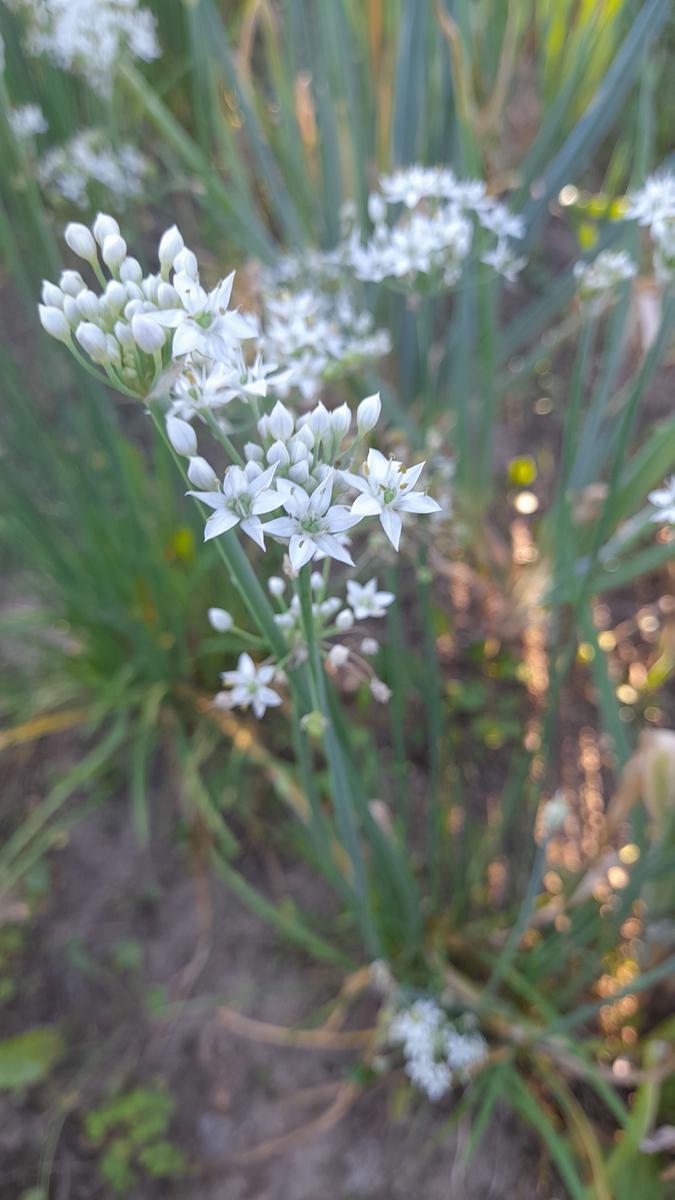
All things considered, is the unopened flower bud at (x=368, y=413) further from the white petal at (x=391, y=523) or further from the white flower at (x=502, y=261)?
the white flower at (x=502, y=261)

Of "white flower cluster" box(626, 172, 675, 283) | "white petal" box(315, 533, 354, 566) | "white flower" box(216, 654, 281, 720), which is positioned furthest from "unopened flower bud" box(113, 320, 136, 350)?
"white flower cluster" box(626, 172, 675, 283)

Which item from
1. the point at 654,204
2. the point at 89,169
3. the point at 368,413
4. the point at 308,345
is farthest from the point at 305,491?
the point at 89,169

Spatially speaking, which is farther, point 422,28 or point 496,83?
point 496,83

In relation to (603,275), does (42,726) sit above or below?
below

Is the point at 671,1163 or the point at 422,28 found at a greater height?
the point at 422,28

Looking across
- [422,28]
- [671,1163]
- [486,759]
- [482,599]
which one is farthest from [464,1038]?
[422,28]

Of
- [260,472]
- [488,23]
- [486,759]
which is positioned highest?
[488,23]

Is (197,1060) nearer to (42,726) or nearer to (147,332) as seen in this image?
(42,726)

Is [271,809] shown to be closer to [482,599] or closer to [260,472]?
[482,599]
